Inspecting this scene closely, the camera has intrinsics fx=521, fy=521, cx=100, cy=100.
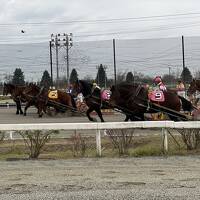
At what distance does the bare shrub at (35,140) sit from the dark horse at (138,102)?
26.9ft

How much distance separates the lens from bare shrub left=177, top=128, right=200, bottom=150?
12.9 m

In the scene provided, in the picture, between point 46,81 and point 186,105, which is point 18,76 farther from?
point 186,105

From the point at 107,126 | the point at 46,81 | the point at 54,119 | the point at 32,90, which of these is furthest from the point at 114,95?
the point at 46,81

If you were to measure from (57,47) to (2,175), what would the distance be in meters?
63.4

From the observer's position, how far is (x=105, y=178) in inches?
366

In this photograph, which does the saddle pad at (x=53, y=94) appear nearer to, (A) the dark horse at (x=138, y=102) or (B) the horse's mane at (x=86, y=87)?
(B) the horse's mane at (x=86, y=87)

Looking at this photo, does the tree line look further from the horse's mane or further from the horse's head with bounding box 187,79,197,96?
the horse's head with bounding box 187,79,197,96

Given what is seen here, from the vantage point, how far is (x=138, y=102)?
20.6m

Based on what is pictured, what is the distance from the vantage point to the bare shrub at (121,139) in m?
12.8

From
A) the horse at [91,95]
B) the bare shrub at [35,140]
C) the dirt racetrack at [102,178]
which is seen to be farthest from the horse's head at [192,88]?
the bare shrub at [35,140]

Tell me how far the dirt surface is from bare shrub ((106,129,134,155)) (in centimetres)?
95

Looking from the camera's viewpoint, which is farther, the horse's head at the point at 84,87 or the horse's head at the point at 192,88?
the horse's head at the point at 84,87

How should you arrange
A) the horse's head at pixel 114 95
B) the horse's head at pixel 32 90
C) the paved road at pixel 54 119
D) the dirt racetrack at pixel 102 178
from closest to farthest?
the dirt racetrack at pixel 102 178
the horse's head at pixel 114 95
the paved road at pixel 54 119
the horse's head at pixel 32 90

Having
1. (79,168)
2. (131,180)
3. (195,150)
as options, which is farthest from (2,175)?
(195,150)
